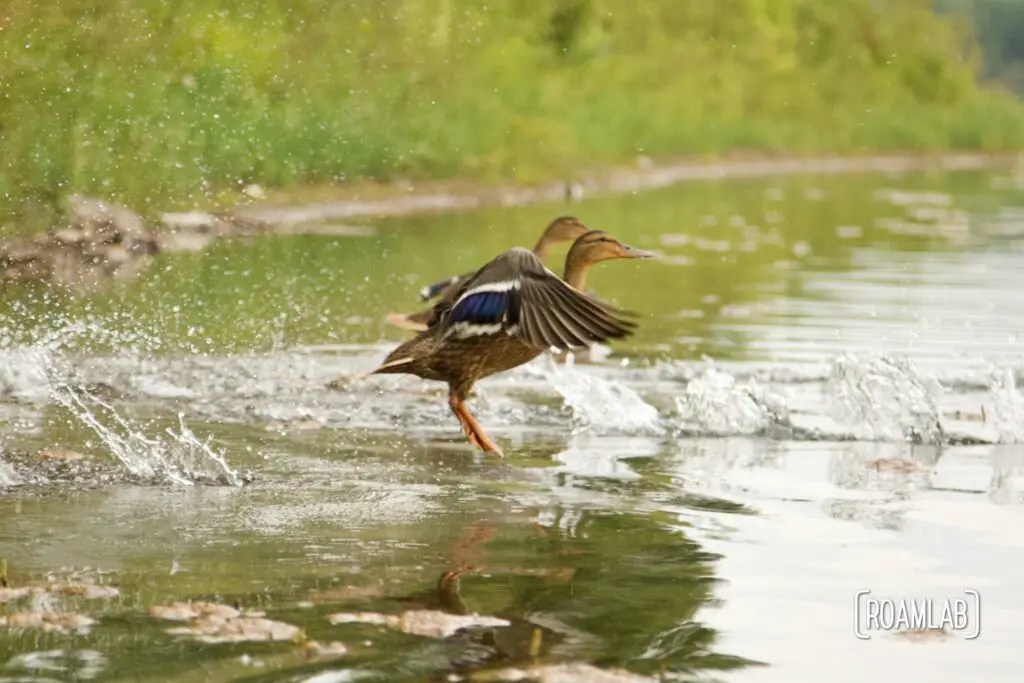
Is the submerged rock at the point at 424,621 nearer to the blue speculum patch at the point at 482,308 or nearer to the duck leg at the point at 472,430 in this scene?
the blue speculum patch at the point at 482,308

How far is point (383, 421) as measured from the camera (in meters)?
10.5

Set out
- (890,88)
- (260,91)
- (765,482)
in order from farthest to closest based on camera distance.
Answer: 1. (890,88)
2. (260,91)
3. (765,482)

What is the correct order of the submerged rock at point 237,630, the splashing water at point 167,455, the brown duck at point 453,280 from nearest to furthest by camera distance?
the submerged rock at point 237,630 < the splashing water at point 167,455 < the brown duck at point 453,280

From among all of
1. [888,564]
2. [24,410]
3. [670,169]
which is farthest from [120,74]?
[670,169]

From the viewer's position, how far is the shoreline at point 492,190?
23000mm

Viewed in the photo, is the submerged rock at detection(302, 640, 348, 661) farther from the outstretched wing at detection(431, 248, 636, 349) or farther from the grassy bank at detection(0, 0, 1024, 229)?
the grassy bank at detection(0, 0, 1024, 229)

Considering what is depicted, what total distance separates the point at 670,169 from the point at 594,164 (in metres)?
4.71

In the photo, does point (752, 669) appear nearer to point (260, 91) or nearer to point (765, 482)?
point (765, 482)

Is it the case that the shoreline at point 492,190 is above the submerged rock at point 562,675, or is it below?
above

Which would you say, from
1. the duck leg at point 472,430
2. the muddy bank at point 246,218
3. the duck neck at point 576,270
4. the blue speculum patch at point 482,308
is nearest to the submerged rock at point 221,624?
the blue speculum patch at point 482,308

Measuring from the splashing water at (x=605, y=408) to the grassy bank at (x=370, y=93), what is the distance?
333 inches

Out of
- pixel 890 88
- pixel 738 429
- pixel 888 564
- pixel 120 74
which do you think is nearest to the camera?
pixel 888 564

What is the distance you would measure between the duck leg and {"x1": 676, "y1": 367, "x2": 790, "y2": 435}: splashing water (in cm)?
130

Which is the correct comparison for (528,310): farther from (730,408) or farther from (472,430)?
(730,408)
